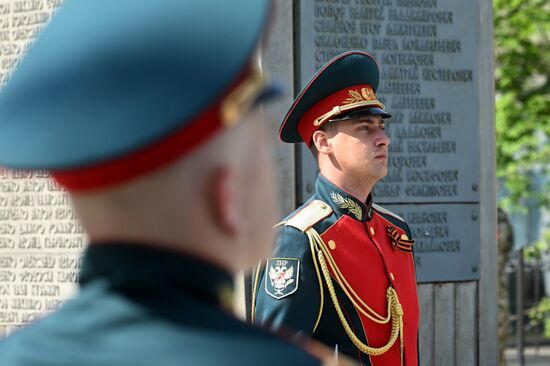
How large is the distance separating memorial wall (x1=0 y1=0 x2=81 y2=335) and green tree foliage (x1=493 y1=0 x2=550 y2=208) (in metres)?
5.38

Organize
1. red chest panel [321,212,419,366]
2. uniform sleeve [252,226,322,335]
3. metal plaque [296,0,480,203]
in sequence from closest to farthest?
uniform sleeve [252,226,322,335], red chest panel [321,212,419,366], metal plaque [296,0,480,203]

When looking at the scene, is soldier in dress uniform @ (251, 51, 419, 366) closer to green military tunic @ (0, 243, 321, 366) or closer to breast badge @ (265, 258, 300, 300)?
breast badge @ (265, 258, 300, 300)

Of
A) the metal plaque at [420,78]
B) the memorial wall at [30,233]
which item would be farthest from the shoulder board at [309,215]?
the memorial wall at [30,233]

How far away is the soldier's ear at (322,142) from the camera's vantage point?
416 cm

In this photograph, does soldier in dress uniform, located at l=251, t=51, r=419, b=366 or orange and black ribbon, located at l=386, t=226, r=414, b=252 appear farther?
orange and black ribbon, located at l=386, t=226, r=414, b=252

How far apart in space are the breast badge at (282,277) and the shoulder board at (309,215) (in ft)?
0.48

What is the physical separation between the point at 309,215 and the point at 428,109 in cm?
179

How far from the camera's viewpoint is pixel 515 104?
10289 mm

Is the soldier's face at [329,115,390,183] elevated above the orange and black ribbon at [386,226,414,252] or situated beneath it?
elevated above

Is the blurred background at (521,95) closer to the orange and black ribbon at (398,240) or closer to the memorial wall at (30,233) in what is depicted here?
the memorial wall at (30,233)

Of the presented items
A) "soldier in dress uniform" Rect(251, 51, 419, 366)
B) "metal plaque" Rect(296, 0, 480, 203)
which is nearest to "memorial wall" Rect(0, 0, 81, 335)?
"metal plaque" Rect(296, 0, 480, 203)

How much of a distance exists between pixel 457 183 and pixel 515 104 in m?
4.73

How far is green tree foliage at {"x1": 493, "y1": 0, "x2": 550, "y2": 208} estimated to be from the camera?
10.1 meters

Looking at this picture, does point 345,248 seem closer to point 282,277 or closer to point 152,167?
point 282,277
